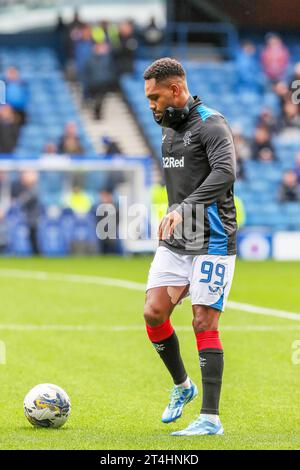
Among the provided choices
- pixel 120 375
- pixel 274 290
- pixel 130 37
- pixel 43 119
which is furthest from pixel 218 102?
pixel 120 375

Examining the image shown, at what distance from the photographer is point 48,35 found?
105ft

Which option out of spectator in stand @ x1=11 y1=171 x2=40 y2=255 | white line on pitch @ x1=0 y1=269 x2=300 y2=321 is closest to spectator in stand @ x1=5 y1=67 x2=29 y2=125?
spectator in stand @ x1=11 y1=171 x2=40 y2=255

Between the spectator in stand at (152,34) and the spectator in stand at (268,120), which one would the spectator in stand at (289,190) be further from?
the spectator in stand at (152,34)

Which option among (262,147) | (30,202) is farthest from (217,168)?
(262,147)

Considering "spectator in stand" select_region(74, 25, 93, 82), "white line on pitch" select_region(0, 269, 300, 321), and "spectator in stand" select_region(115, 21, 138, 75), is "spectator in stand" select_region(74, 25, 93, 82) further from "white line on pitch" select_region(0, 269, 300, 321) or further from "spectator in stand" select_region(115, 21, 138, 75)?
"white line on pitch" select_region(0, 269, 300, 321)

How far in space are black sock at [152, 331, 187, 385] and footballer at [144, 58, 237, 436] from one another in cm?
17

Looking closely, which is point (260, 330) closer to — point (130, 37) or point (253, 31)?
point (130, 37)

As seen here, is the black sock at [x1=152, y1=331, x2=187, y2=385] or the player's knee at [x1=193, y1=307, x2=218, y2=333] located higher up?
the player's knee at [x1=193, y1=307, x2=218, y2=333]

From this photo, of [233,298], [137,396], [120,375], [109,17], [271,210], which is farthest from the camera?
[109,17]

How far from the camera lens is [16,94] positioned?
92.6 ft

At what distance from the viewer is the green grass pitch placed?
6.95m

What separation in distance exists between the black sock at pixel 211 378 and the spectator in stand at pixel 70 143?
1992 centimetres

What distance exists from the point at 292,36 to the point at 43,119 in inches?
344

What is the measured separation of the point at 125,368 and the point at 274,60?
22296 millimetres
